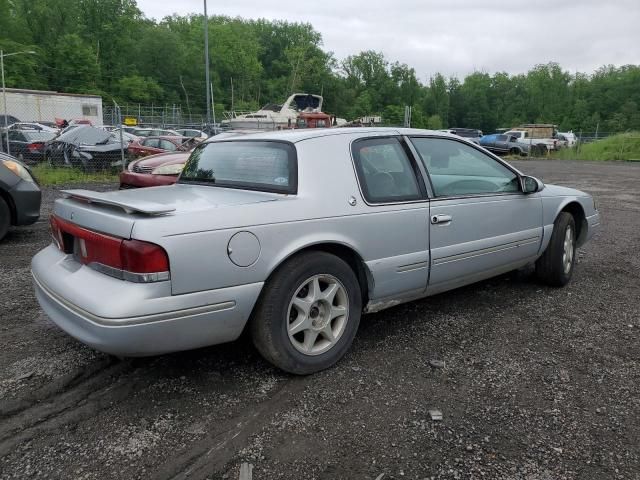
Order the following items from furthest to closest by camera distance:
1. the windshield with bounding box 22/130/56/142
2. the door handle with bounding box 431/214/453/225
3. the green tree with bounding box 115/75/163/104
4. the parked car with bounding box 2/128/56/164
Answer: the green tree with bounding box 115/75/163/104 → the windshield with bounding box 22/130/56/142 → the parked car with bounding box 2/128/56/164 → the door handle with bounding box 431/214/453/225

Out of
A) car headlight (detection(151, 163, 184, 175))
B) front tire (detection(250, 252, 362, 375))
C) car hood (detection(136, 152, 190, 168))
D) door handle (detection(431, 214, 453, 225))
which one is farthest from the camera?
car hood (detection(136, 152, 190, 168))

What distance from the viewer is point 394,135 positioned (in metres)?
3.76

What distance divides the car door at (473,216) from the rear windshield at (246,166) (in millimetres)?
1066

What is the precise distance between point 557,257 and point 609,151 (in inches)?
1197

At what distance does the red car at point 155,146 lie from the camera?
14.3 meters

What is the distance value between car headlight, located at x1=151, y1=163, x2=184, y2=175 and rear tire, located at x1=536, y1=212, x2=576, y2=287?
5.63m

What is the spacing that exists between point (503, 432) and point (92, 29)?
8335 cm

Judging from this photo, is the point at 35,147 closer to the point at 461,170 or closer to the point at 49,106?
the point at 461,170

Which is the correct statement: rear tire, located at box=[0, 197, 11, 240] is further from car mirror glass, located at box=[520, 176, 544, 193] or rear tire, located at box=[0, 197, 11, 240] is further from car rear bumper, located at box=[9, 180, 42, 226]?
car mirror glass, located at box=[520, 176, 544, 193]

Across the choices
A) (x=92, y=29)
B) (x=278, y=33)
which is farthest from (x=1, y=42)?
(x=278, y=33)

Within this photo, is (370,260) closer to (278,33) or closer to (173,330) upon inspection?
(173,330)

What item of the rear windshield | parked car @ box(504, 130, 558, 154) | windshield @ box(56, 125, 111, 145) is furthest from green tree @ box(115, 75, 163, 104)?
the rear windshield

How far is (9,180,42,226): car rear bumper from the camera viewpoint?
632 centimetres

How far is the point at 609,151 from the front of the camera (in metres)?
30.8
